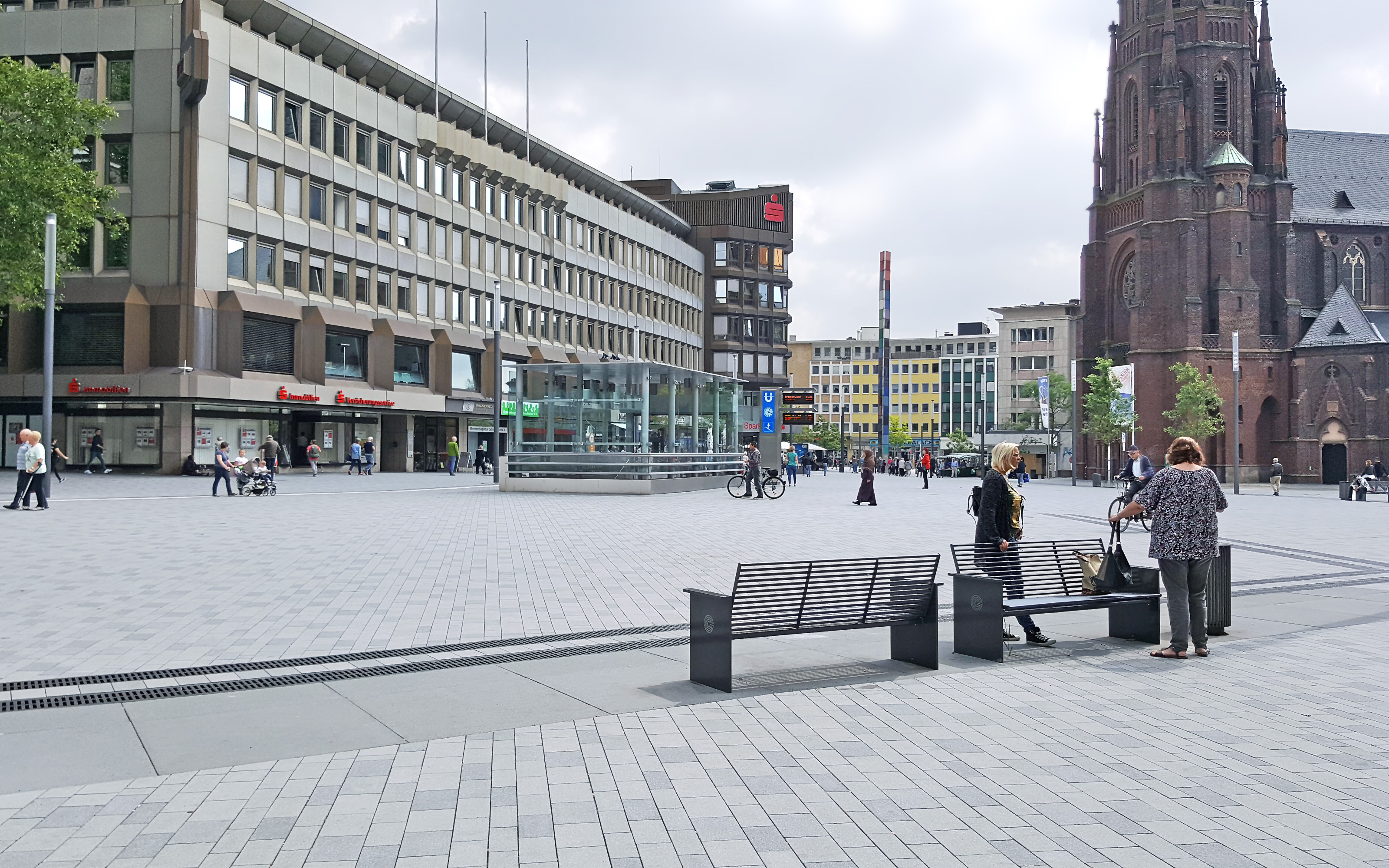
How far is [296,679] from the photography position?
750 centimetres

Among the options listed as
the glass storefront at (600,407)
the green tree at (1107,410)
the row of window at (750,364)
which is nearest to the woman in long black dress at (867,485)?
the glass storefront at (600,407)

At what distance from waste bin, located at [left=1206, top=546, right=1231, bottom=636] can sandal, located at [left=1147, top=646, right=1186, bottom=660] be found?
A: 1.13m

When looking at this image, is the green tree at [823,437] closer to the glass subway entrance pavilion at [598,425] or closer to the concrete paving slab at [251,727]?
the glass subway entrance pavilion at [598,425]

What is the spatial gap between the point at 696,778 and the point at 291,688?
3.25 m

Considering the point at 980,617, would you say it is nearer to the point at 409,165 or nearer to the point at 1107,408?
the point at 409,165

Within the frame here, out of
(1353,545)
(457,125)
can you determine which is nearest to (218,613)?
(1353,545)

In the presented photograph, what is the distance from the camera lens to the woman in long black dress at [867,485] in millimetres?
30583

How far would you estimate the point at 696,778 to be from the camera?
5254mm

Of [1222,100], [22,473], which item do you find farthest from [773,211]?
[22,473]

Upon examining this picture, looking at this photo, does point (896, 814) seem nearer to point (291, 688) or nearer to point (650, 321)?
point (291, 688)

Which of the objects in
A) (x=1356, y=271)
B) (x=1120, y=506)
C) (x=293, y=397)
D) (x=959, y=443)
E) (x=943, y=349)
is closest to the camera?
(x=1120, y=506)

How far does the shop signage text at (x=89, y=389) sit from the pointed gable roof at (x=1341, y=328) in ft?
221

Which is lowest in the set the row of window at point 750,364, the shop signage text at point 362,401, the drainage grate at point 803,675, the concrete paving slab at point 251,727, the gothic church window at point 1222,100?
the drainage grate at point 803,675

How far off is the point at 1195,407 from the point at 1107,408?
17.9 ft
